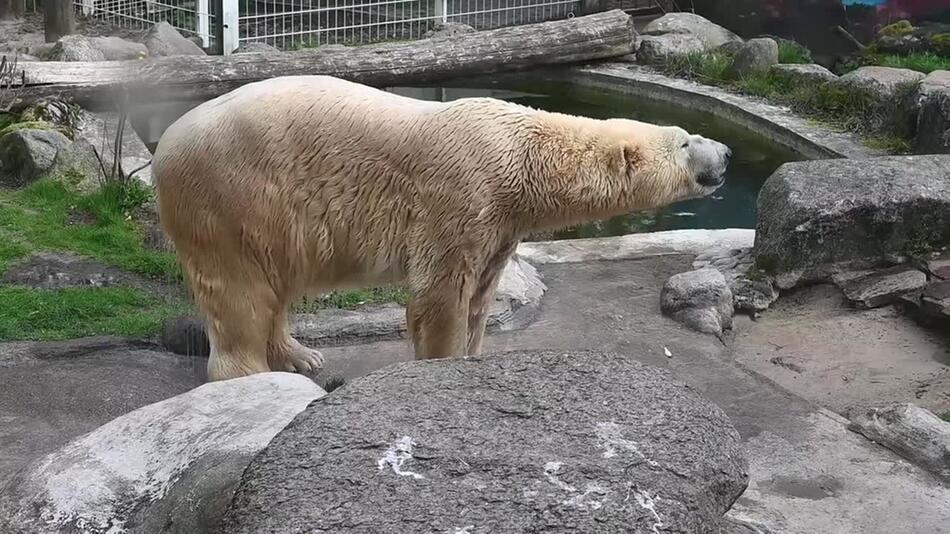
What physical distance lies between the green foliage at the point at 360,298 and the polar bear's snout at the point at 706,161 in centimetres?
201

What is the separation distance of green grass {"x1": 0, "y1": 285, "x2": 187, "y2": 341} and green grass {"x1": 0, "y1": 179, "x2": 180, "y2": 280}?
38cm

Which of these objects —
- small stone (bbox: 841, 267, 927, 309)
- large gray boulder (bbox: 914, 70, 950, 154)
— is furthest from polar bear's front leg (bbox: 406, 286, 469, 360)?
large gray boulder (bbox: 914, 70, 950, 154)

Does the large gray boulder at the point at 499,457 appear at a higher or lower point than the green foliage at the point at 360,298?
higher

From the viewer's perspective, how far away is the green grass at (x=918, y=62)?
1159cm

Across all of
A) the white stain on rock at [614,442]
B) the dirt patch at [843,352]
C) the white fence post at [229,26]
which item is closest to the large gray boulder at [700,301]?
the dirt patch at [843,352]

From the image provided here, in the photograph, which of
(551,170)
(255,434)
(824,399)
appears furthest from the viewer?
(824,399)

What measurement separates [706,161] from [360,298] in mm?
2283

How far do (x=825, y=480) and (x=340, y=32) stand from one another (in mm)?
9656

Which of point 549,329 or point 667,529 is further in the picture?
point 549,329

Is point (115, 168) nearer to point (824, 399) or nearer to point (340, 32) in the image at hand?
point (824, 399)

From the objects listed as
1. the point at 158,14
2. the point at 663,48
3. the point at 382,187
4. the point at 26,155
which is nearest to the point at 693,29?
the point at 663,48

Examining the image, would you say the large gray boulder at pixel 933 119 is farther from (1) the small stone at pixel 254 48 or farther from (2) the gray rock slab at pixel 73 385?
(2) the gray rock slab at pixel 73 385

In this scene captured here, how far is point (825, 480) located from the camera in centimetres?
453

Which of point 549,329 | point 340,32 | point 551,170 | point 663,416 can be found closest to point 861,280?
point 549,329
